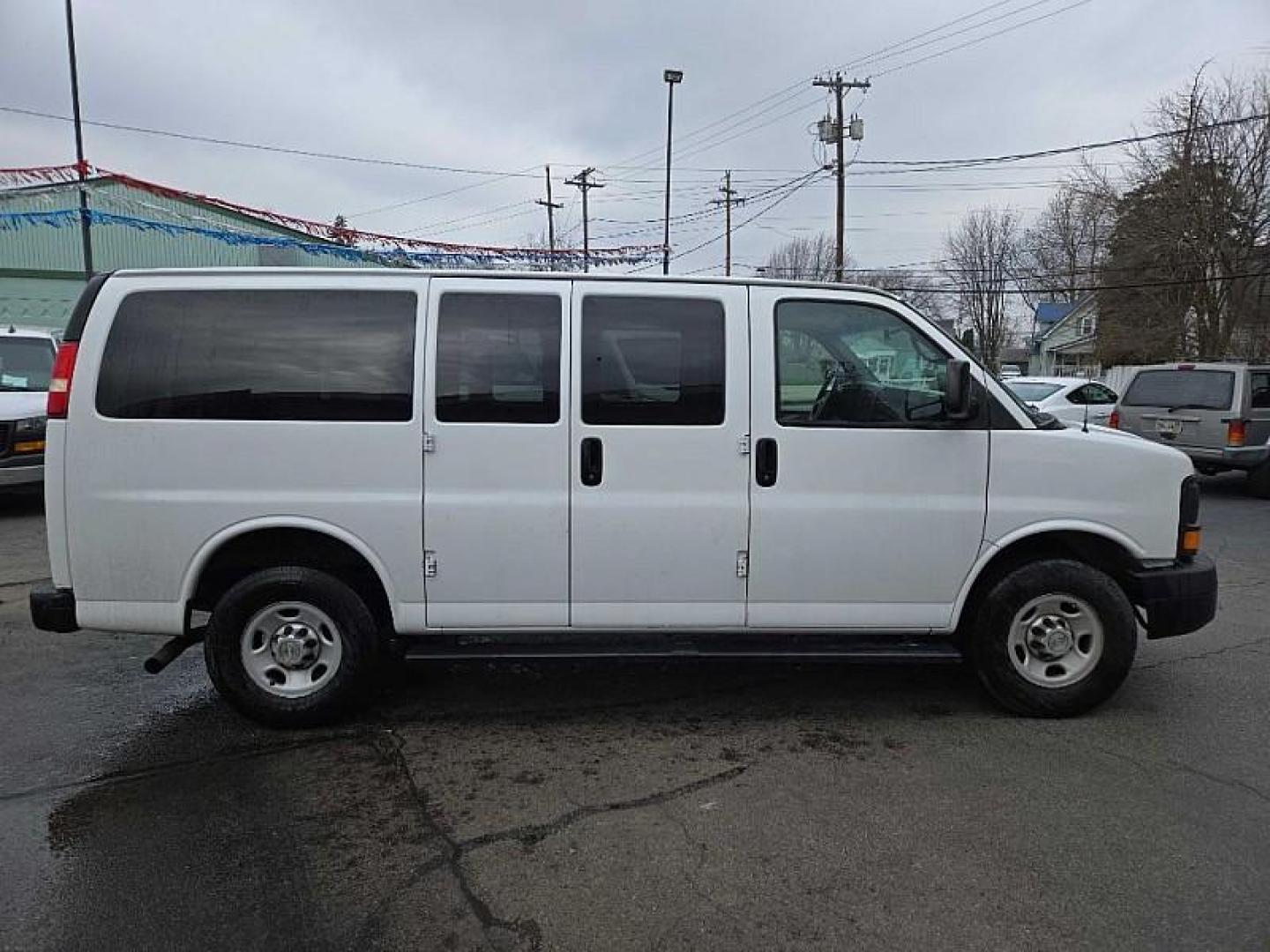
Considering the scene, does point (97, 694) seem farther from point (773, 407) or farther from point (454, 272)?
point (773, 407)

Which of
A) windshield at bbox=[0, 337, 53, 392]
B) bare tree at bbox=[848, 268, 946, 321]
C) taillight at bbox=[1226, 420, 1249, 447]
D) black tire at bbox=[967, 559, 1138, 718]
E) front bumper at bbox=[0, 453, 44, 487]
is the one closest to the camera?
black tire at bbox=[967, 559, 1138, 718]

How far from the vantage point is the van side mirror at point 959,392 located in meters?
3.77

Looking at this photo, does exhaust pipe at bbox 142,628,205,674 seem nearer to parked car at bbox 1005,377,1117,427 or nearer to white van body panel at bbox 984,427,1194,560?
white van body panel at bbox 984,427,1194,560

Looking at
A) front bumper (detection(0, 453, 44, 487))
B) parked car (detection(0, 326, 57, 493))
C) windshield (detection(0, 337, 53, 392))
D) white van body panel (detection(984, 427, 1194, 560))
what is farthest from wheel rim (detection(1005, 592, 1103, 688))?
windshield (detection(0, 337, 53, 392))

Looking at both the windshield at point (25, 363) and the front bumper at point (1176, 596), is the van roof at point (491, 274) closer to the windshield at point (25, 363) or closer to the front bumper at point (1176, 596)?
the front bumper at point (1176, 596)

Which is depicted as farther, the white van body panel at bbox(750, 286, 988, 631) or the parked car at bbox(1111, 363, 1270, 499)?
the parked car at bbox(1111, 363, 1270, 499)

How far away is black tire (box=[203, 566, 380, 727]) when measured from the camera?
3.89 metres

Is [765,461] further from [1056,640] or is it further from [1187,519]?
[1187,519]

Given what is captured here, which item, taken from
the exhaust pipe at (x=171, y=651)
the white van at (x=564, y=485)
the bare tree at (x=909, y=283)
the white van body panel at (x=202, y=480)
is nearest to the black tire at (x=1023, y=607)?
the white van at (x=564, y=485)

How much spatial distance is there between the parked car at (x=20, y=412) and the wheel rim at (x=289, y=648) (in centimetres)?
→ 613

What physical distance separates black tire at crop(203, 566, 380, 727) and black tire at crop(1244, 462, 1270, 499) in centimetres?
1205

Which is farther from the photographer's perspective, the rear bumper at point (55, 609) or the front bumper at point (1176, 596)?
the front bumper at point (1176, 596)

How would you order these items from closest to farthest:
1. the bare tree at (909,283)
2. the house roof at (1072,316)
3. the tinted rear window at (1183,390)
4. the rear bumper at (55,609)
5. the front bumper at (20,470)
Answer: the rear bumper at (55,609) → the front bumper at (20,470) → the tinted rear window at (1183,390) → the bare tree at (909,283) → the house roof at (1072,316)

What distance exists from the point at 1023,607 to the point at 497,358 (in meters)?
2.78
